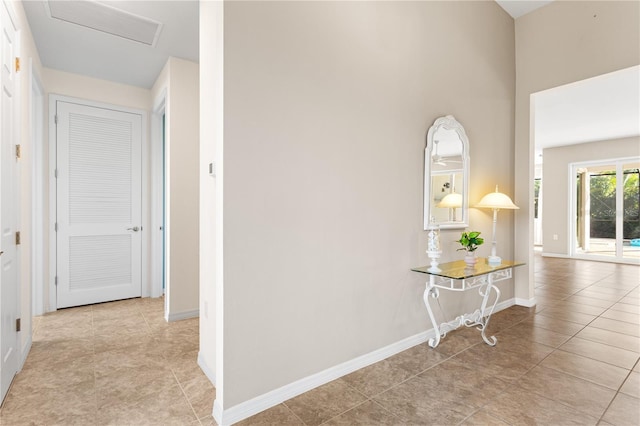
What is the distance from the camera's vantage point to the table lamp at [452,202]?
2.99 metres

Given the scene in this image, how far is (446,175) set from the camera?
9.83 ft

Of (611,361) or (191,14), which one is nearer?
(611,361)

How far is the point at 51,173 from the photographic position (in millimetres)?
3725

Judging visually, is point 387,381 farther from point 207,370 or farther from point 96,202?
point 96,202

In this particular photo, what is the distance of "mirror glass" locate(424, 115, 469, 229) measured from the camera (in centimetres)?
280

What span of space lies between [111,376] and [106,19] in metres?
2.84

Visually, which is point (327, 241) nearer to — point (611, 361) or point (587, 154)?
point (611, 361)

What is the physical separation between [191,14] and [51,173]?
2.58m

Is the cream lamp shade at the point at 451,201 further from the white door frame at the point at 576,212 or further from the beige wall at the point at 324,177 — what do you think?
the white door frame at the point at 576,212

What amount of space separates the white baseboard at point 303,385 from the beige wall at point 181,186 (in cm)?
187

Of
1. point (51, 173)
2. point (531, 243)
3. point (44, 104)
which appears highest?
point (44, 104)

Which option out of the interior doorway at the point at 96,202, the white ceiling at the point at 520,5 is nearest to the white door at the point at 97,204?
the interior doorway at the point at 96,202

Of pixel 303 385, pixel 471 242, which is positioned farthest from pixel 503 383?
pixel 303 385

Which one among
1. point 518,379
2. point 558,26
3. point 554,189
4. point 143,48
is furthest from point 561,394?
point 554,189
